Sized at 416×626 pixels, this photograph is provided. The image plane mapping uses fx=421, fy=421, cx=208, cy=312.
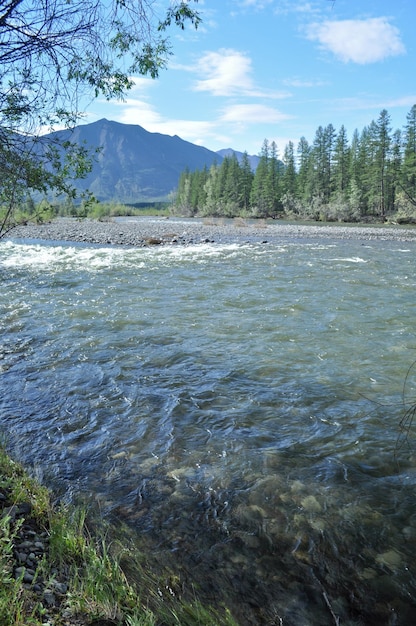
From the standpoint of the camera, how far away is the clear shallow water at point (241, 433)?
335 cm

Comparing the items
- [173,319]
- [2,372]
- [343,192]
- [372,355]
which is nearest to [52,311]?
[173,319]

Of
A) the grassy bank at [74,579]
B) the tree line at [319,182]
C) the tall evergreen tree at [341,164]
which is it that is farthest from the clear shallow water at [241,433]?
the tall evergreen tree at [341,164]

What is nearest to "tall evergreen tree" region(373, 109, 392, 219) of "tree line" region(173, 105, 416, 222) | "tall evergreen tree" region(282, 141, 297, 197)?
"tree line" region(173, 105, 416, 222)

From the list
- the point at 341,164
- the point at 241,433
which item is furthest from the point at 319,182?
the point at 241,433

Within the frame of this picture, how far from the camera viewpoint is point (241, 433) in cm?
538

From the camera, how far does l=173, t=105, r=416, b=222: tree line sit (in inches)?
2485

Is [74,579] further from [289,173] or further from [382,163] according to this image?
[289,173]

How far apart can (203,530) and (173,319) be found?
707cm

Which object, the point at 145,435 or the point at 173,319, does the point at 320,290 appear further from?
the point at 145,435

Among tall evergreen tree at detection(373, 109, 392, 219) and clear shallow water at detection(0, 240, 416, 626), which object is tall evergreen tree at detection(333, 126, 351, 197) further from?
clear shallow water at detection(0, 240, 416, 626)

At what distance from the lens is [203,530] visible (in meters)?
3.76

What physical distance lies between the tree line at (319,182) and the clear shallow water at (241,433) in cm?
4406

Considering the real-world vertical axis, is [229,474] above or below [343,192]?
below

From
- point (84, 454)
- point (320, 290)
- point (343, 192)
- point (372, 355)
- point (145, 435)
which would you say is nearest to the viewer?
point (84, 454)
